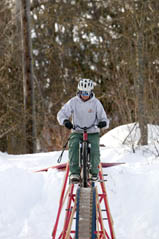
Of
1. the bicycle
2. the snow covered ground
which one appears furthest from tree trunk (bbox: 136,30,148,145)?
the bicycle

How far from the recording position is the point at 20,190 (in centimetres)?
869

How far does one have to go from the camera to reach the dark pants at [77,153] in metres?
5.73

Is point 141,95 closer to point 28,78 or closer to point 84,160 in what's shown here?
point 28,78

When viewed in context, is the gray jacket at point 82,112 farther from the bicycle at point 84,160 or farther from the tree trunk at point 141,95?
the tree trunk at point 141,95

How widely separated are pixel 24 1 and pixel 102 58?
1024 cm

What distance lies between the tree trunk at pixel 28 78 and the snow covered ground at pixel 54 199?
5.91 meters

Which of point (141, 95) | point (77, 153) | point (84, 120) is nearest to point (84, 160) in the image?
point (77, 153)

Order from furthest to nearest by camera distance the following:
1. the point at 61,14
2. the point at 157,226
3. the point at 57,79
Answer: the point at 57,79 → the point at 61,14 → the point at 157,226

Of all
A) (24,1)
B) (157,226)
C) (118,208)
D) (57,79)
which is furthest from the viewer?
(57,79)

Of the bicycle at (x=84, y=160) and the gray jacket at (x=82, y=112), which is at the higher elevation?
the gray jacket at (x=82, y=112)

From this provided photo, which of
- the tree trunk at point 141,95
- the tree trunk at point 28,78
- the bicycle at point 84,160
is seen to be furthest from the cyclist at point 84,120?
the tree trunk at point 28,78

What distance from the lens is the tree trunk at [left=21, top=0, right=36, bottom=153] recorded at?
15852 millimetres

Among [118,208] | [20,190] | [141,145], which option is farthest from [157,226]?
[141,145]

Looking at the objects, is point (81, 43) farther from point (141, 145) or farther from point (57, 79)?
point (141, 145)
